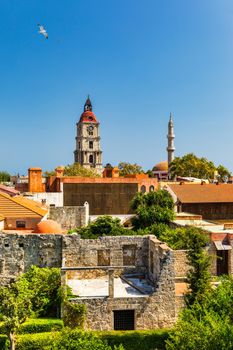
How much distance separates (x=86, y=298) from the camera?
20.1 metres

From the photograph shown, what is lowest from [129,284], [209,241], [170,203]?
[129,284]

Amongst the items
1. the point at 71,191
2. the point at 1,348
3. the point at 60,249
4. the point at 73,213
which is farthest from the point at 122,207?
the point at 1,348

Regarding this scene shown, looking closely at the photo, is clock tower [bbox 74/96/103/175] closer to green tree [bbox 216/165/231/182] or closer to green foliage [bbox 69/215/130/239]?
green tree [bbox 216/165/231/182]

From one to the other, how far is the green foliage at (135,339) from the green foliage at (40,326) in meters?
2.05

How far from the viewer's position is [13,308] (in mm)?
16500

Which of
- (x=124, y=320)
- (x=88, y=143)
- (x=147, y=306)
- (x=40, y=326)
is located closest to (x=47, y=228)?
(x=124, y=320)

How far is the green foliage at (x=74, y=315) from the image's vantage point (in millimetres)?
19538

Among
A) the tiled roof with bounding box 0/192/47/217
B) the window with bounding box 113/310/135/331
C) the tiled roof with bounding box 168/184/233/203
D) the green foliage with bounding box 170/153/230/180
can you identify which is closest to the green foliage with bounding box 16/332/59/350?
the window with bounding box 113/310/135/331

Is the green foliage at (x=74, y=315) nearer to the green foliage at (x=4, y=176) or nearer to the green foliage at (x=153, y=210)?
the green foliage at (x=153, y=210)

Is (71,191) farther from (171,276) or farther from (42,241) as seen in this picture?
(171,276)

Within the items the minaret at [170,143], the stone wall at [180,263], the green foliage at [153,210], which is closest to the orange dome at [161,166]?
the minaret at [170,143]

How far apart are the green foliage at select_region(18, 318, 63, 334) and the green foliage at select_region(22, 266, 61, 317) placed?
103 cm

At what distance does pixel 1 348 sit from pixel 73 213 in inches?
924

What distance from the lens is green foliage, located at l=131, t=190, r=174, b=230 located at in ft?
122
